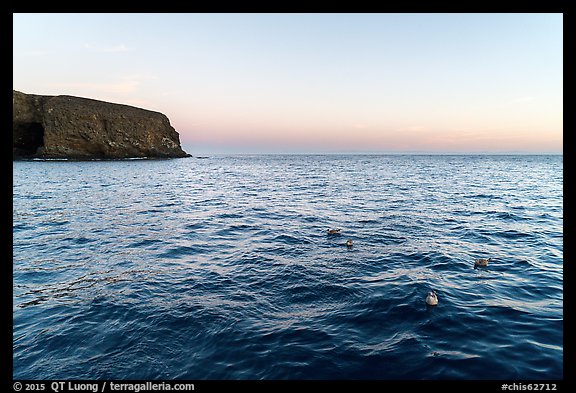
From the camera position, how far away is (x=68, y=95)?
9794 centimetres

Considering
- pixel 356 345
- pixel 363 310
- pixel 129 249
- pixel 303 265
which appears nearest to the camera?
pixel 356 345

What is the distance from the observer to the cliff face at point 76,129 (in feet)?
279

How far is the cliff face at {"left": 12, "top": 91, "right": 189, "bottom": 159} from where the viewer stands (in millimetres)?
85125

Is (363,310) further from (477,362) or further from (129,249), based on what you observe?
(129,249)

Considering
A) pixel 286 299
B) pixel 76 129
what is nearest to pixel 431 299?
pixel 286 299

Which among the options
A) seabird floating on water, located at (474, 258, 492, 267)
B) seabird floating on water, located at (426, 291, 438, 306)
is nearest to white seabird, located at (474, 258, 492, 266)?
seabird floating on water, located at (474, 258, 492, 267)

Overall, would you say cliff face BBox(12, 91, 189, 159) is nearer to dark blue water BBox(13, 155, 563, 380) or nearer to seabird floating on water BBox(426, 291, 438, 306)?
dark blue water BBox(13, 155, 563, 380)

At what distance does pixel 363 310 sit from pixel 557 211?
24.8 meters

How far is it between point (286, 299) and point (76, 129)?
346 ft

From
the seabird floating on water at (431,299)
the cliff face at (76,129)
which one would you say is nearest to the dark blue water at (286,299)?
the seabird floating on water at (431,299)

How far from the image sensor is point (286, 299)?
934 centimetres

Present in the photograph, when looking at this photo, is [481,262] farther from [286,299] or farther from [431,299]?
[286,299]

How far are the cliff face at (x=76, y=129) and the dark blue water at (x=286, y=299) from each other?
279ft
